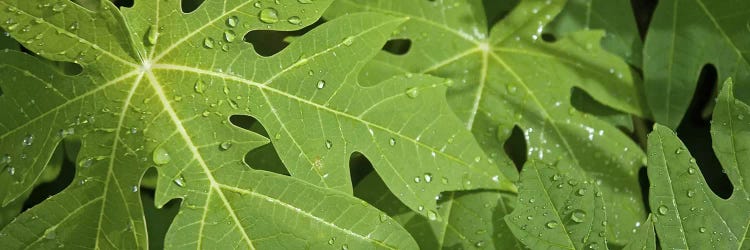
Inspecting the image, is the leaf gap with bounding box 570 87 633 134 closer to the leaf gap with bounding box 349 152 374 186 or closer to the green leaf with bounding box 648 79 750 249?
the green leaf with bounding box 648 79 750 249

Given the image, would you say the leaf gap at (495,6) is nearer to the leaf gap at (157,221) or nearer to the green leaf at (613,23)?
the green leaf at (613,23)

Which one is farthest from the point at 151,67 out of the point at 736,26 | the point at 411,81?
the point at 736,26

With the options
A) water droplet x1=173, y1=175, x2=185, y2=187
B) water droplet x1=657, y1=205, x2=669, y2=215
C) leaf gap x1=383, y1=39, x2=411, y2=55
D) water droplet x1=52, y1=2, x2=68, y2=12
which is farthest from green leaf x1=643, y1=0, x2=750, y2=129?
water droplet x1=52, y1=2, x2=68, y2=12

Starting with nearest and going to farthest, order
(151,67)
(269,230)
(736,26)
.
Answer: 1. (269,230)
2. (151,67)
3. (736,26)

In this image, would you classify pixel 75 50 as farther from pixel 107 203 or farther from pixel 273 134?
pixel 273 134

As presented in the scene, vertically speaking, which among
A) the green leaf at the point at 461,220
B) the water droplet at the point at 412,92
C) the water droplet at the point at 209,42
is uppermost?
the water droplet at the point at 209,42

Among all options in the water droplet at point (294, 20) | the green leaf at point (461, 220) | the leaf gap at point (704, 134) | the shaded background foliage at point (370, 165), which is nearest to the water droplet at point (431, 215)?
the green leaf at point (461, 220)

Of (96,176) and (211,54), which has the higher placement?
(211,54)
